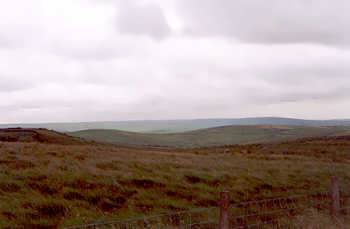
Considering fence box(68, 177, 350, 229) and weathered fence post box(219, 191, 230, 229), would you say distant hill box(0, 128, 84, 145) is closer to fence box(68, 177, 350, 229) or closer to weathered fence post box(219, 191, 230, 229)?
fence box(68, 177, 350, 229)

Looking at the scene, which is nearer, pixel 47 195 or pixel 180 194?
pixel 47 195

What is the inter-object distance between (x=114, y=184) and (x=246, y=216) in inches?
205

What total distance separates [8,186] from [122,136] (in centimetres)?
16583

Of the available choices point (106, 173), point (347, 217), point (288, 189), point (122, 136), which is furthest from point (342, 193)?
point (122, 136)

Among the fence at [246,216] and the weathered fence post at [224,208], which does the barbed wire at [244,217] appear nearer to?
the fence at [246,216]

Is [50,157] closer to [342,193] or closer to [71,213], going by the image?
[71,213]

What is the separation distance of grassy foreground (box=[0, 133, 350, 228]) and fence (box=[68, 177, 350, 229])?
1.05m

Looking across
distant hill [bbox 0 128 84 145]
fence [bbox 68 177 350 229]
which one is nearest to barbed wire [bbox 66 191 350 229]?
fence [bbox 68 177 350 229]

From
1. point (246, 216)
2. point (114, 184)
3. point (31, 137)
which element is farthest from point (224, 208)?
point (31, 137)

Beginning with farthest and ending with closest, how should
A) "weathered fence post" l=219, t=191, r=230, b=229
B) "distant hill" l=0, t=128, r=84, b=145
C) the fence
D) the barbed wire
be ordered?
"distant hill" l=0, t=128, r=84, b=145 < the barbed wire < the fence < "weathered fence post" l=219, t=191, r=230, b=229

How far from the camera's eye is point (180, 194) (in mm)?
16469

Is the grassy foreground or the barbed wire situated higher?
the grassy foreground

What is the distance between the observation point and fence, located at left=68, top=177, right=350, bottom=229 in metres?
11.8

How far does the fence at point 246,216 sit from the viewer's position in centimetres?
1177
